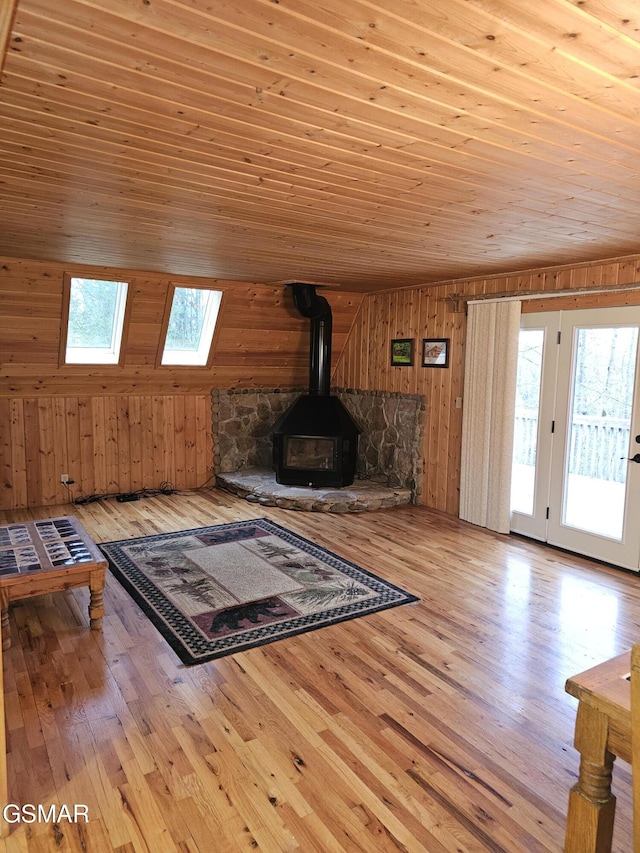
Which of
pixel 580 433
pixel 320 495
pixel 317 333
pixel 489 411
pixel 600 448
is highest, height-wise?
pixel 317 333

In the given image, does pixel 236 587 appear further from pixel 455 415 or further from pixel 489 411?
pixel 455 415

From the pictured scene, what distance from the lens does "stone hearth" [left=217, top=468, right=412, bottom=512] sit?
20.0ft

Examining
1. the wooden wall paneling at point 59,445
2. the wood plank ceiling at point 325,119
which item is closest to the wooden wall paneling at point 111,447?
the wooden wall paneling at point 59,445

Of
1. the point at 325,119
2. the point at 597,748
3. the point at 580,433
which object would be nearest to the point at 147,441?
the point at 580,433

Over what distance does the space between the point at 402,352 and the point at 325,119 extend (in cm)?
465

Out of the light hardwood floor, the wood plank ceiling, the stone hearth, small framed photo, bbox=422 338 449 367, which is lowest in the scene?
the light hardwood floor

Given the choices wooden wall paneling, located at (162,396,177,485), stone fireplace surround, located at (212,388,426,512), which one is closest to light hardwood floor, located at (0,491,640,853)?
stone fireplace surround, located at (212,388,426,512)

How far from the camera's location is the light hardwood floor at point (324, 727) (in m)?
2.00

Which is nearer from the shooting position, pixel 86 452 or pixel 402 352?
pixel 86 452

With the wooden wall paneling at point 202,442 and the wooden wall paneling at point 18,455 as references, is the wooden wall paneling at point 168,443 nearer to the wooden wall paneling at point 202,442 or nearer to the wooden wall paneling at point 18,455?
the wooden wall paneling at point 202,442

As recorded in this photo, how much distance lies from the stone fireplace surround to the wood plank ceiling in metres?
3.04

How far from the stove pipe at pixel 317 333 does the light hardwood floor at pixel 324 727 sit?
3.24 metres

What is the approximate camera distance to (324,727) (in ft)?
8.38

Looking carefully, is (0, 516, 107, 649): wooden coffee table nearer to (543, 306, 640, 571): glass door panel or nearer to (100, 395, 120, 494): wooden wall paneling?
(100, 395, 120, 494): wooden wall paneling
